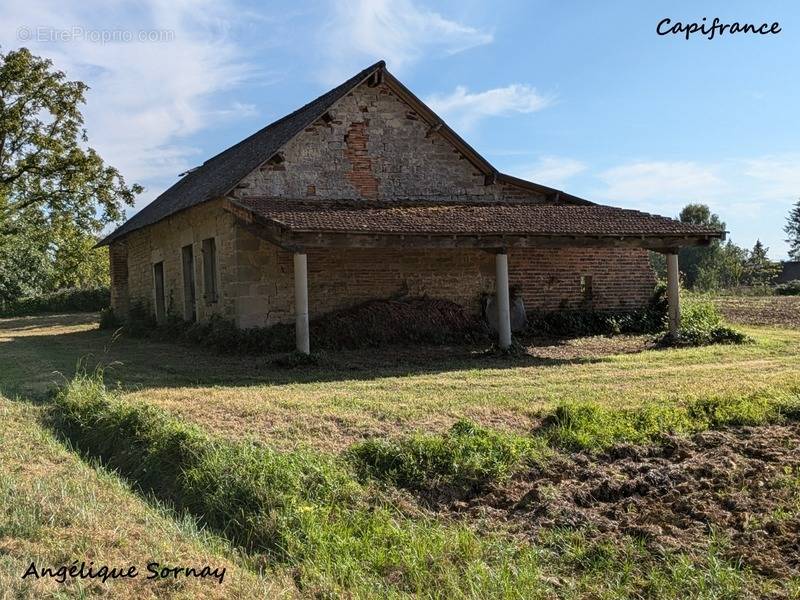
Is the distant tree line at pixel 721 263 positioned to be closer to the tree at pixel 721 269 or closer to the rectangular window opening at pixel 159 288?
the tree at pixel 721 269

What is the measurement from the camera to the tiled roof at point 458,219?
13.2 metres

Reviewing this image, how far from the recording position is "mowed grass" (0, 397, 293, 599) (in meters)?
3.88

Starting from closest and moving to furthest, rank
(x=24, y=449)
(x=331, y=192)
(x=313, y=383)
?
1. (x=24, y=449)
2. (x=313, y=383)
3. (x=331, y=192)

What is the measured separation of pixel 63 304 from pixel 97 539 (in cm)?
3676

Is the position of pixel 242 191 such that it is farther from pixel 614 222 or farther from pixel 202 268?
pixel 614 222

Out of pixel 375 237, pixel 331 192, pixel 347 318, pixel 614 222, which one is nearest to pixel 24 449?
pixel 375 237

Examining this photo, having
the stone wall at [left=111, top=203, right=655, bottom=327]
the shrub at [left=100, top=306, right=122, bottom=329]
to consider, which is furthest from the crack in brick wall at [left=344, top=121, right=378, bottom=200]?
the shrub at [left=100, top=306, right=122, bottom=329]

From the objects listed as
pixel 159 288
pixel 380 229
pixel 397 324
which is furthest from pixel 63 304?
pixel 380 229

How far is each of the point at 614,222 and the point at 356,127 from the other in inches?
224

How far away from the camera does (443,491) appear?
5.80 metres

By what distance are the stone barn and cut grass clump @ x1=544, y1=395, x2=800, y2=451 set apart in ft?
20.3

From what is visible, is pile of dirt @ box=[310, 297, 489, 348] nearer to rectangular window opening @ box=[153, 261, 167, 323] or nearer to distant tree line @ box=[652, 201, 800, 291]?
rectangular window opening @ box=[153, 261, 167, 323]

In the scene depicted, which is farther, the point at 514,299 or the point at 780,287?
the point at 780,287

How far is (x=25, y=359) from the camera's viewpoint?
14.0 meters
